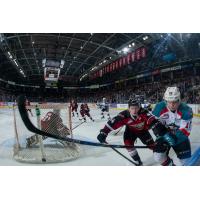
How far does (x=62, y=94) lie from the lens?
8.81 feet

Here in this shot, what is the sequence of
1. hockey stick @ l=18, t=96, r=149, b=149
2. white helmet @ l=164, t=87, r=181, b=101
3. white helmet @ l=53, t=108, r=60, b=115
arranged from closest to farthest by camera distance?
hockey stick @ l=18, t=96, r=149, b=149 < white helmet @ l=164, t=87, r=181, b=101 < white helmet @ l=53, t=108, r=60, b=115

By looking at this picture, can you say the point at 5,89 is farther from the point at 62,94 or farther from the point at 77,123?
the point at 77,123

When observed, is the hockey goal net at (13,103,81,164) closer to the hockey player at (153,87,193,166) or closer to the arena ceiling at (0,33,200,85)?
the arena ceiling at (0,33,200,85)

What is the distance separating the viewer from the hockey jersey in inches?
104

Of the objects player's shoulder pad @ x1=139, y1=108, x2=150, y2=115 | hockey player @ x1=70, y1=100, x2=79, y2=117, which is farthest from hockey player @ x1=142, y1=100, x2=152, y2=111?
hockey player @ x1=70, y1=100, x2=79, y2=117

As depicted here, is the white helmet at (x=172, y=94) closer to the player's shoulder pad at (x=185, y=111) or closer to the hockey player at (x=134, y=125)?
the player's shoulder pad at (x=185, y=111)

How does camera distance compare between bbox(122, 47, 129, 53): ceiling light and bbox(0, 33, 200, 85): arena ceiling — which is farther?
bbox(122, 47, 129, 53): ceiling light

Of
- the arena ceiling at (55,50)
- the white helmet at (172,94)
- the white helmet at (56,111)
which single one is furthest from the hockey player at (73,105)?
the white helmet at (172,94)

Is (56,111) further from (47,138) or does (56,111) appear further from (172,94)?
(172,94)

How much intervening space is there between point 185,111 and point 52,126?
1358mm

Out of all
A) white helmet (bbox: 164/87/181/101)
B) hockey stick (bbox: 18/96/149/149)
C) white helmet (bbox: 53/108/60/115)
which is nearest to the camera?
hockey stick (bbox: 18/96/149/149)

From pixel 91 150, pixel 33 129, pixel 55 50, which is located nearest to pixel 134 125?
pixel 91 150

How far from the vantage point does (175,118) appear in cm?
264
